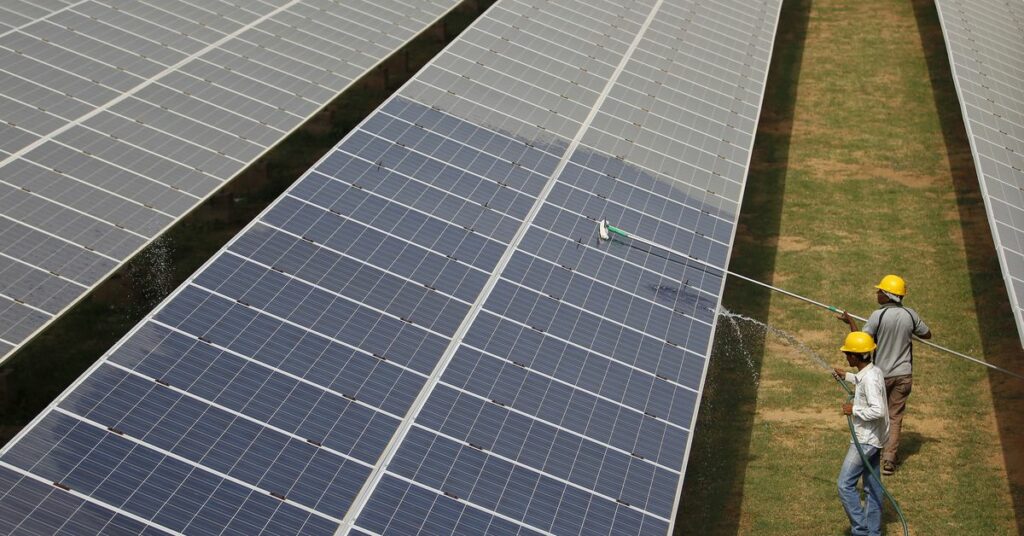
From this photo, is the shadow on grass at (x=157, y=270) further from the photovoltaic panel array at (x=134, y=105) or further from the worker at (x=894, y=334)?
the worker at (x=894, y=334)

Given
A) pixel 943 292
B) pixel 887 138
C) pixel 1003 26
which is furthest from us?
pixel 1003 26

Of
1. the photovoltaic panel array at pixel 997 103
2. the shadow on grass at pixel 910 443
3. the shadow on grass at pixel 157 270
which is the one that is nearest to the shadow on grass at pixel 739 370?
the shadow on grass at pixel 910 443

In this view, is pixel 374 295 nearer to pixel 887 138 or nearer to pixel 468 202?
pixel 468 202

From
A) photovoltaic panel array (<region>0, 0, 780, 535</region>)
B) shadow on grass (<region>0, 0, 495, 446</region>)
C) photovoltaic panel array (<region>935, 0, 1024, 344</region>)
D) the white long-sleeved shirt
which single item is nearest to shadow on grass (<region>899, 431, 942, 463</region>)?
photovoltaic panel array (<region>935, 0, 1024, 344</region>)

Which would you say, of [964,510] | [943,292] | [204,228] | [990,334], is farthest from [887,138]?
[204,228]

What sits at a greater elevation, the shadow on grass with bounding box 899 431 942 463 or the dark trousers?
the dark trousers

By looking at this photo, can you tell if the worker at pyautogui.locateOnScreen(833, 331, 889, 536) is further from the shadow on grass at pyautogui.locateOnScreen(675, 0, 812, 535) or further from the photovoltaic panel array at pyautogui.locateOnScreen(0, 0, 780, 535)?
the photovoltaic panel array at pyautogui.locateOnScreen(0, 0, 780, 535)

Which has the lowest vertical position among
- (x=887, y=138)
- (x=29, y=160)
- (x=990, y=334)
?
(x=887, y=138)
